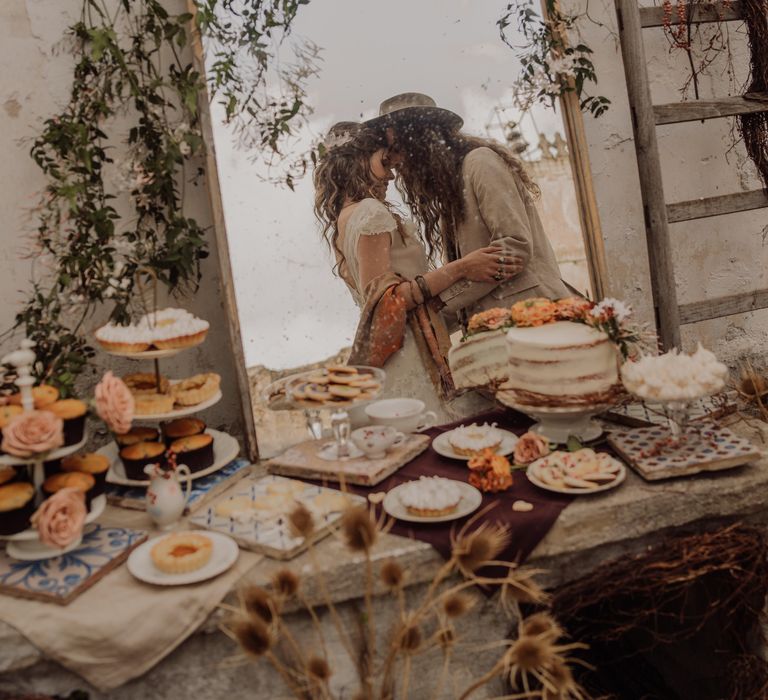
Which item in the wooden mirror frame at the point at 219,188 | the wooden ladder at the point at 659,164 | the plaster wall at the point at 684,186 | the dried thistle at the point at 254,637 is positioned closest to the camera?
the dried thistle at the point at 254,637

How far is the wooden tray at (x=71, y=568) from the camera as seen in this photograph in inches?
63.1

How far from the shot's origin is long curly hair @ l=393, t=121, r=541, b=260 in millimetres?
2410

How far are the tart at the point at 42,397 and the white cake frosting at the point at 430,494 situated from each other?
35.9 inches

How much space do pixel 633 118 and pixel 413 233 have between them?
1075 millimetres

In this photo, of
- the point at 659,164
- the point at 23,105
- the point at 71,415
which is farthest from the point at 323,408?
the point at 659,164

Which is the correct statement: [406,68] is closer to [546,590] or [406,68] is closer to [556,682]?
[546,590]

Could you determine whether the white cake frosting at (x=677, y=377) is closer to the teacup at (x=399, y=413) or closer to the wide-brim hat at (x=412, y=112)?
the teacup at (x=399, y=413)

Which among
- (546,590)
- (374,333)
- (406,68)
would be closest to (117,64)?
(406,68)

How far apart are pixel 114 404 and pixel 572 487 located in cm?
118

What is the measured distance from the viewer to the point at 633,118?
278cm

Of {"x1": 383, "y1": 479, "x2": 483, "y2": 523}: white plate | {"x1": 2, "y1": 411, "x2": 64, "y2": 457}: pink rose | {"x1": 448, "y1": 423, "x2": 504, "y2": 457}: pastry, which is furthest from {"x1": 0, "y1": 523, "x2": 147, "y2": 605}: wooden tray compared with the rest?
{"x1": 448, "y1": 423, "x2": 504, "y2": 457}: pastry

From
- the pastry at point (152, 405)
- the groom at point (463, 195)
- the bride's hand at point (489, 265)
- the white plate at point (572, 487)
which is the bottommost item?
the white plate at point (572, 487)

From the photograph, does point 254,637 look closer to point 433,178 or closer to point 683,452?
point 683,452

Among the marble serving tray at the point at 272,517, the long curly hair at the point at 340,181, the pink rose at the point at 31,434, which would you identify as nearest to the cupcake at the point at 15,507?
the pink rose at the point at 31,434
